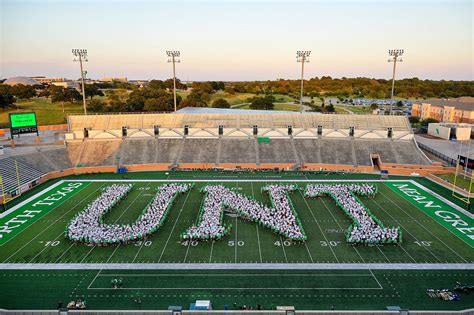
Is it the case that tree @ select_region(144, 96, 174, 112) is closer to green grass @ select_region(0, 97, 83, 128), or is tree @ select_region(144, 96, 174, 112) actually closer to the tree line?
green grass @ select_region(0, 97, 83, 128)

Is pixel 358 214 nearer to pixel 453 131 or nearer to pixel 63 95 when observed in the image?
pixel 453 131

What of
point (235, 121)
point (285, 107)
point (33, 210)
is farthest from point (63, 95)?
point (33, 210)

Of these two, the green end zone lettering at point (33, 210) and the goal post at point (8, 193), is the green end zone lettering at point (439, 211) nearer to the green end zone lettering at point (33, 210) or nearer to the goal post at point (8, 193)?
the green end zone lettering at point (33, 210)

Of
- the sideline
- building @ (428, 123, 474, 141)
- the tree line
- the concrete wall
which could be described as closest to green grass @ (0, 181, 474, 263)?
the sideline

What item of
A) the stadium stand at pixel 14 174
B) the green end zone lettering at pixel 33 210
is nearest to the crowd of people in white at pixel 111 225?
the green end zone lettering at pixel 33 210

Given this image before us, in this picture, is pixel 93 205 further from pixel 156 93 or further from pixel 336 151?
pixel 156 93
